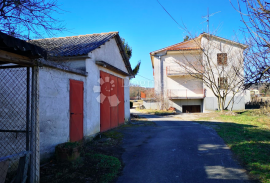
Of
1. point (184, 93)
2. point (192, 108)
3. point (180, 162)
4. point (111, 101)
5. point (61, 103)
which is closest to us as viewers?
point (180, 162)

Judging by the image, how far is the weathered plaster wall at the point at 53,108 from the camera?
524 centimetres

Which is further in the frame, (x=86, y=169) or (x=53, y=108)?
(x=53, y=108)

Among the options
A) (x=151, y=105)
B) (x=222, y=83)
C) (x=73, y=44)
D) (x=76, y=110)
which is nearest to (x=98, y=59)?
(x=73, y=44)

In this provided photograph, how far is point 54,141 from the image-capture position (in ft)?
18.4

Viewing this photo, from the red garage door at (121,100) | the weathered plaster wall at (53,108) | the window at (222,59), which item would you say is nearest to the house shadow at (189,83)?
the window at (222,59)

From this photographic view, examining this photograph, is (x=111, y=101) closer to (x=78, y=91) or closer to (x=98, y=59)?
(x=98, y=59)

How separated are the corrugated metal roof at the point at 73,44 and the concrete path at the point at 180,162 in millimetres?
3852

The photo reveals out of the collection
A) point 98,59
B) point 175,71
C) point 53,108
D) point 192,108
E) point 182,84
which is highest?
point 175,71

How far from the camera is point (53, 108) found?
5.68 metres

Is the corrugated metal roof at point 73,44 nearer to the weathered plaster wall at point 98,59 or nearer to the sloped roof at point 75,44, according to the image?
the sloped roof at point 75,44

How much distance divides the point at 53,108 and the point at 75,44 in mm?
4671

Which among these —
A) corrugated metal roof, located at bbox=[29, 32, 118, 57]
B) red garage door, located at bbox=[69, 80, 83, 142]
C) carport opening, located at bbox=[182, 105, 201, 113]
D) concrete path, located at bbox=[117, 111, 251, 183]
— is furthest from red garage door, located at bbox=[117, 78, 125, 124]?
carport opening, located at bbox=[182, 105, 201, 113]

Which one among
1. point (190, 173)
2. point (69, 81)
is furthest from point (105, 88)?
point (190, 173)

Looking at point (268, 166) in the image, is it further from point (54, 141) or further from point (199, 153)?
point (54, 141)
